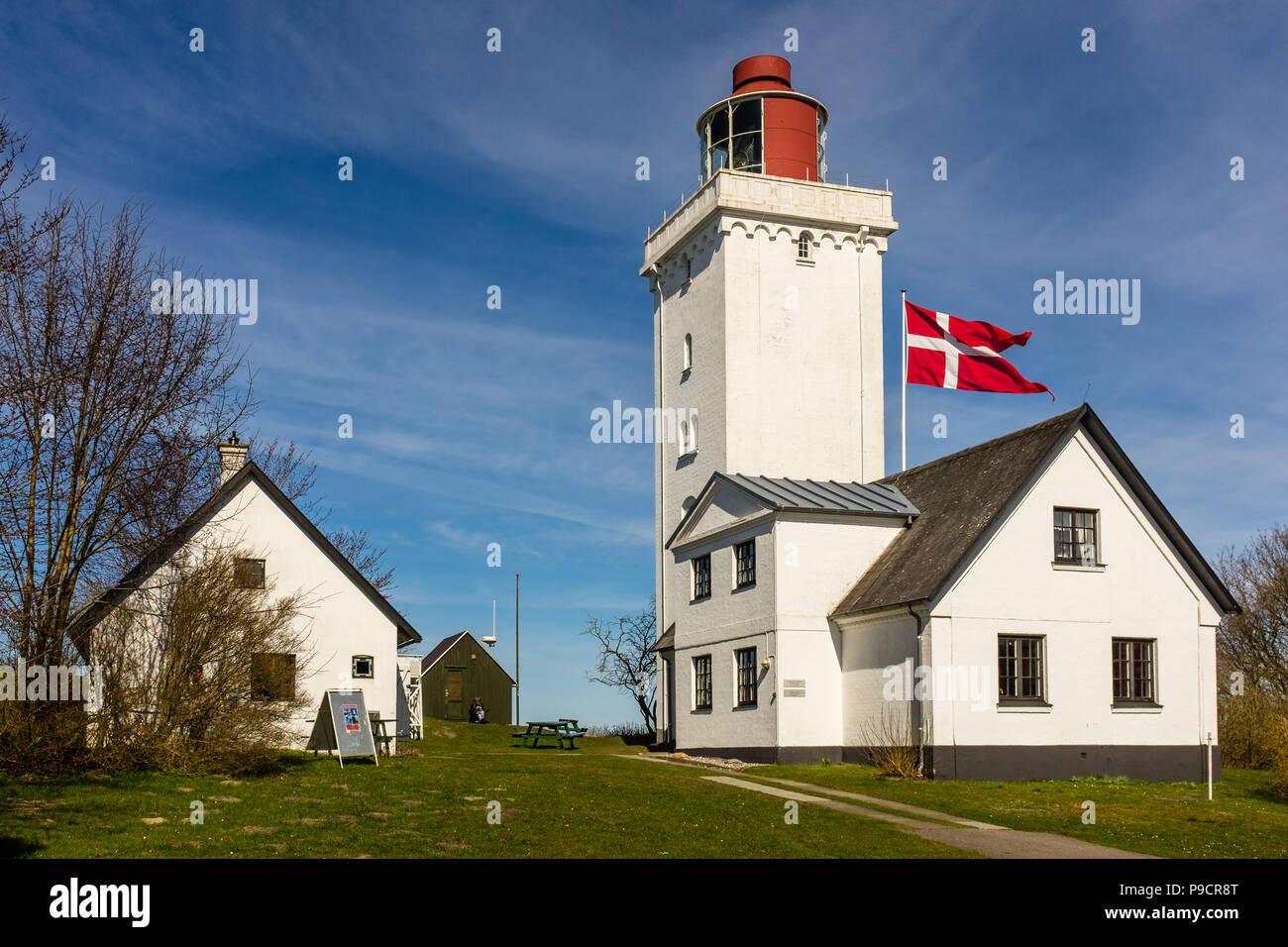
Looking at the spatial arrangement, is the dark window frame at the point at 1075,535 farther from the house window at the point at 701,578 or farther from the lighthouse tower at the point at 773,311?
the lighthouse tower at the point at 773,311

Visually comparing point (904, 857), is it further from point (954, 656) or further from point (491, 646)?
point (491, 646)

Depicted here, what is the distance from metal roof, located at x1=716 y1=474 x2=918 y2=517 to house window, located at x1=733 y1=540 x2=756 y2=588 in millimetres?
1451

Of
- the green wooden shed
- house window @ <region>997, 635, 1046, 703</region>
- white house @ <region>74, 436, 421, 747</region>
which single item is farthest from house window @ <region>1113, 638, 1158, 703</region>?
the green wooden shed

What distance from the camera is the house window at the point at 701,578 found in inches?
1243

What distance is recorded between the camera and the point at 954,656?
24328 millimetres

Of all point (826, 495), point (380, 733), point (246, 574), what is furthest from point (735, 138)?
point (246, 574)

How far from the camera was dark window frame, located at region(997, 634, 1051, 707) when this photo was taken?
24.8 m

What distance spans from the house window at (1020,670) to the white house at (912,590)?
4 centimetres

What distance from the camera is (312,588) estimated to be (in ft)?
95.0

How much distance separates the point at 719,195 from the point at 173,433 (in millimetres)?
19491
